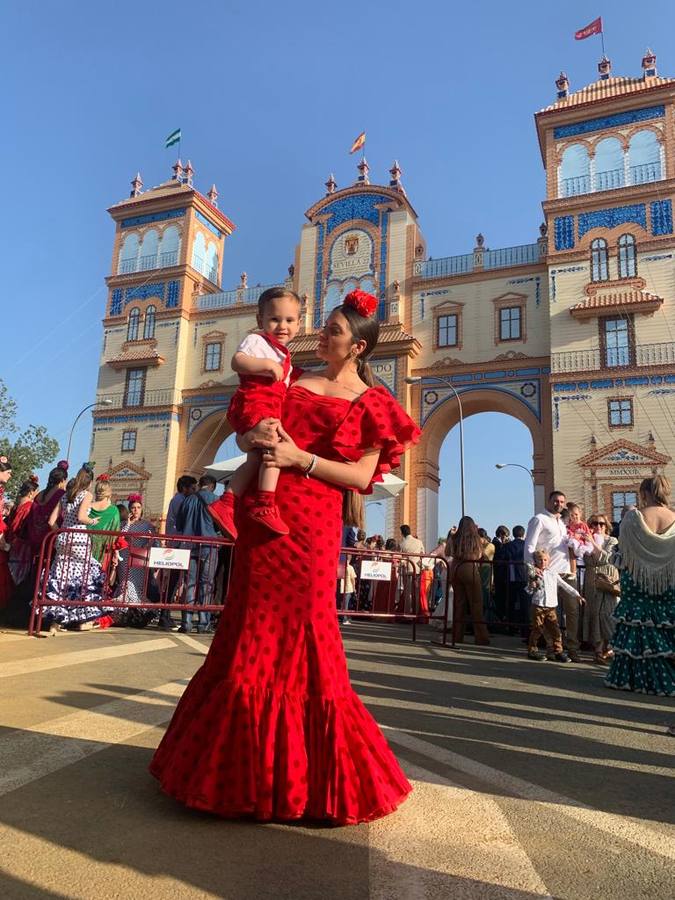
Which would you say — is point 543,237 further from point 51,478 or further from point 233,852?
point 233,852

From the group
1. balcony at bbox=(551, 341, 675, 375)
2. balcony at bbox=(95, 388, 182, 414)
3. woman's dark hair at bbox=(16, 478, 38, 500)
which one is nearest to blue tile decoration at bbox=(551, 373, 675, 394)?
balcony at bbox=(551, 341, 675, 375)

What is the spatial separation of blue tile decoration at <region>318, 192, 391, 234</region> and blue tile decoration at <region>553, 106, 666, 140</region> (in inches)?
255

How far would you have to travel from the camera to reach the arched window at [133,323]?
27.6 metres

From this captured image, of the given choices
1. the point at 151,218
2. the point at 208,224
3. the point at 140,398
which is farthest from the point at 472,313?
the point at 151,218

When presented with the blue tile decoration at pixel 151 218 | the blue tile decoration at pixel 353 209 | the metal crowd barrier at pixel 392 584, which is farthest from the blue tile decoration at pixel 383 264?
the metal crowd barrier at pixel 392 584

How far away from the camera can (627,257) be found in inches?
805

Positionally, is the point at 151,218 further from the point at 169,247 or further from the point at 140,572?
the point at 140,572

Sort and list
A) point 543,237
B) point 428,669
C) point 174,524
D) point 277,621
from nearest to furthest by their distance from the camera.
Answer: point 277,621 → point 428,669 → point 174,524 → point 543,237

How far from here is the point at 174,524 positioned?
27.8ft

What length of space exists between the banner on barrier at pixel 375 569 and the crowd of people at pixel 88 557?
70.3 inches

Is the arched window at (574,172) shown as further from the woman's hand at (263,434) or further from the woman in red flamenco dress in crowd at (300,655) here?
the woman's hand at (263,434)

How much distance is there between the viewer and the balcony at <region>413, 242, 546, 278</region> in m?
22.5

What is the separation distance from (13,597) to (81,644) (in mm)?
2185

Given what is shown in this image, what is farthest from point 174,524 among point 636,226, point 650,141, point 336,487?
point 650,141
